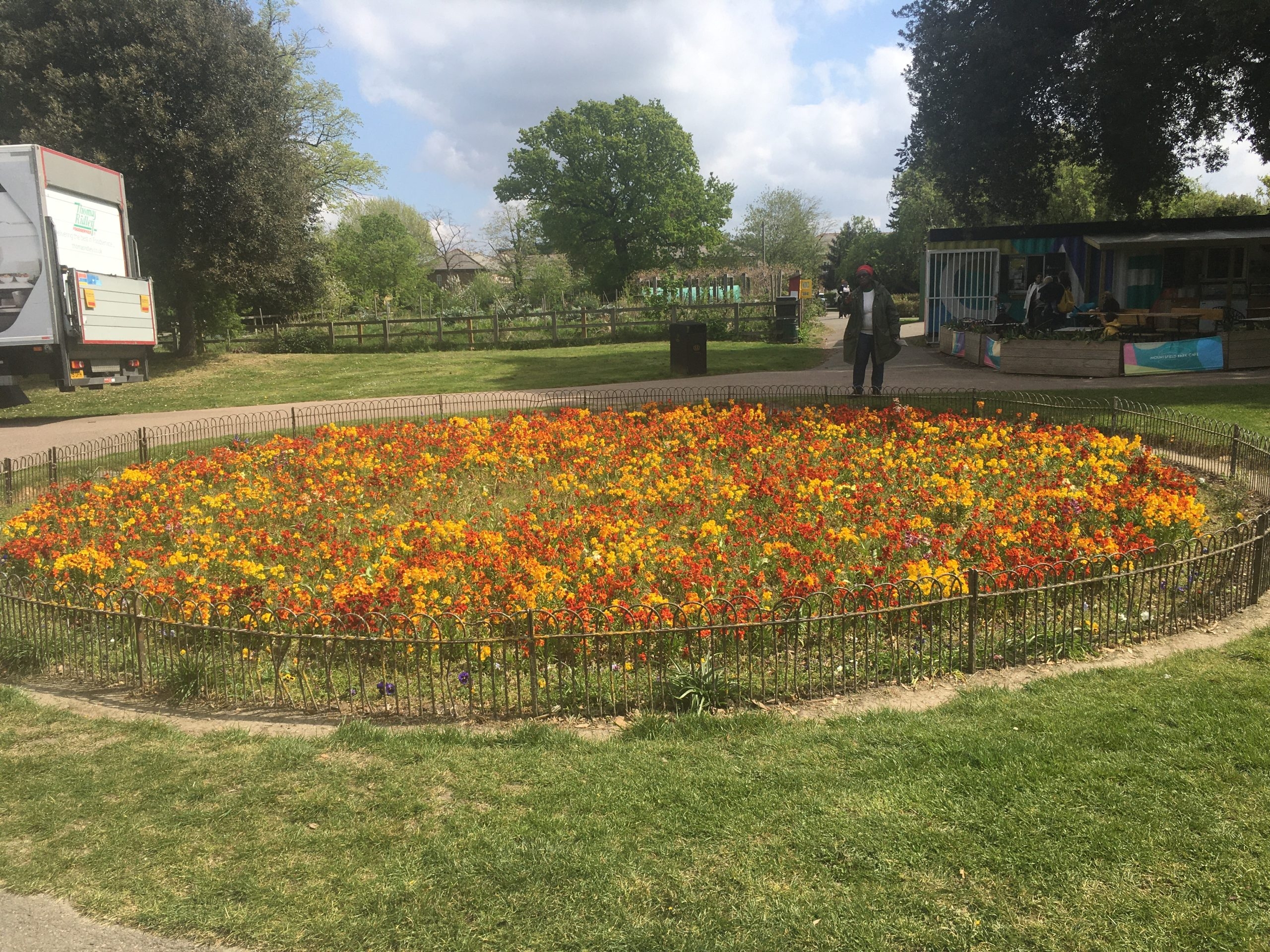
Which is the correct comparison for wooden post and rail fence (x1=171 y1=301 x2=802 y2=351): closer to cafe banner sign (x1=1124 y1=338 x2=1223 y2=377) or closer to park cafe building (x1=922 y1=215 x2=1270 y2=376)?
park cafe building (x1=922 y1=215 x2=1270 y2=376)

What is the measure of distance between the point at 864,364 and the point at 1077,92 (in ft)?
39.7

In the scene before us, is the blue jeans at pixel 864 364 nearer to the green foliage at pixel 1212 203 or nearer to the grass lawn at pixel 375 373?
the grass lawn at pixel 375 373

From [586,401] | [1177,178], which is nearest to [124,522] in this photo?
[586,401]

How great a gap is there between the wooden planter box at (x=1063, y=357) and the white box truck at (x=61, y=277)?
16.9 metres

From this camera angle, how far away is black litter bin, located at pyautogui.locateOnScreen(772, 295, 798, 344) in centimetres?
3025

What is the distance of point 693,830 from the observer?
3953 mm

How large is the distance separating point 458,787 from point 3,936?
69.8 inches

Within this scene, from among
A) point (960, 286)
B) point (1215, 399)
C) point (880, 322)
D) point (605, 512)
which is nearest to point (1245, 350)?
point (1215, 399)

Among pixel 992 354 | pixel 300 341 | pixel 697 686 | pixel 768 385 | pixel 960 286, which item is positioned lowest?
pixel 697 686

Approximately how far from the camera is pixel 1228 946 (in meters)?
3.16

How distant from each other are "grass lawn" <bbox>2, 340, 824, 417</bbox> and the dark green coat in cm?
698

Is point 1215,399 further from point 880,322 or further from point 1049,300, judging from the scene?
point 1049,300

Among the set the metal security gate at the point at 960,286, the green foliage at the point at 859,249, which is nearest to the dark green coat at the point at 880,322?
the metal security gate at the point at 960,286

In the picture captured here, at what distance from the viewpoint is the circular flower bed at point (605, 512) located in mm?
6715
